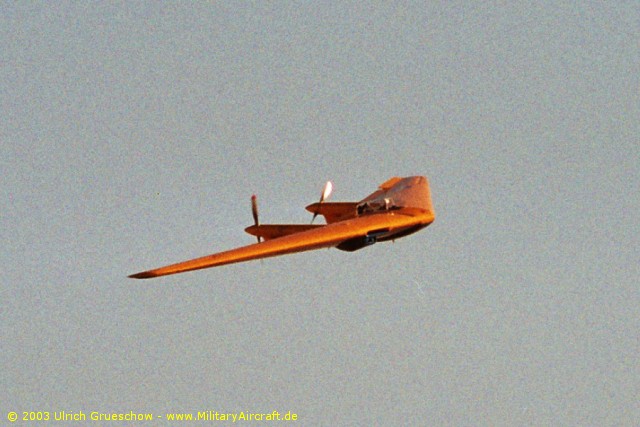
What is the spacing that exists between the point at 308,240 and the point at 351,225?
196 inches

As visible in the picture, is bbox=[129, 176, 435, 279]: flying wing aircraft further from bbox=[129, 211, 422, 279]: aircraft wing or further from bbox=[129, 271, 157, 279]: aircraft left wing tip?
bbox=[129, 271, 157, 279]: aircraft left wing tip

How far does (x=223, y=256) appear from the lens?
10919 cm

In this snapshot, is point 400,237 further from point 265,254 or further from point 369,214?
point 265,254

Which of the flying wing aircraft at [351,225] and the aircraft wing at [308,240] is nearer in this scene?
the aircraft wing at [308,240]

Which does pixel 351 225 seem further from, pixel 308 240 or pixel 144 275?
pixel 144 275

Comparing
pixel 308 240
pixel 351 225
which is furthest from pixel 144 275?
pixel 351 225

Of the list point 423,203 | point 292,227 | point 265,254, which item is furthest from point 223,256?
point 423,203

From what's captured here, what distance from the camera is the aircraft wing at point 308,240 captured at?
108 m

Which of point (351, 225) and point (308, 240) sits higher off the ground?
point (351, 225)

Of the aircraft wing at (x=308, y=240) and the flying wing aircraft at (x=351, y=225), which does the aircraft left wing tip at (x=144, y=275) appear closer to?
the aircraft wing at (x=308, y=240)

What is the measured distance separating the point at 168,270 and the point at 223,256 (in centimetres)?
632

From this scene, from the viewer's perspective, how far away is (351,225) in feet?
389

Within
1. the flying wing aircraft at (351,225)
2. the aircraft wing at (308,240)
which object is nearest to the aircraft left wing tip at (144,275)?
the aircraft wing at (308,240)

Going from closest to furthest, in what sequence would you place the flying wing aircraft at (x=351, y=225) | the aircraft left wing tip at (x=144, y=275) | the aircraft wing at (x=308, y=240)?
the aircraft left wing tip at (x=144, y=275)
the aircraft wing at (x=308, y=240)
the flying wing aircraft at (x=351, y=225)
